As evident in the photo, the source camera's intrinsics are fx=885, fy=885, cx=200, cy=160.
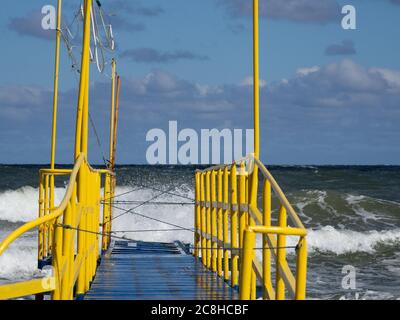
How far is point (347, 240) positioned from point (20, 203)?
70.7 feet

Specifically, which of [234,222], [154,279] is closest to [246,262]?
[234,222]

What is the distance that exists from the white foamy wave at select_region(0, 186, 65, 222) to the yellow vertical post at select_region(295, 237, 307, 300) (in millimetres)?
34560

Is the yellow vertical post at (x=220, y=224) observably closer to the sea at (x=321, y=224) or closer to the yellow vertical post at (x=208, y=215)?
the yellow vertical post at (x=208, y=215)

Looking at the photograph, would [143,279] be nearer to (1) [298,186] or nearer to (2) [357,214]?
(2) [357,214]

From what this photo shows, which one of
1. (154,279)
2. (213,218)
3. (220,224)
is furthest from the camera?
(213,218)

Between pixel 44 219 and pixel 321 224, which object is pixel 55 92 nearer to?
pixel 44 219

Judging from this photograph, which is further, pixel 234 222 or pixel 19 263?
pixel 19 263

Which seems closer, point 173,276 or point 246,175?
point 246,175

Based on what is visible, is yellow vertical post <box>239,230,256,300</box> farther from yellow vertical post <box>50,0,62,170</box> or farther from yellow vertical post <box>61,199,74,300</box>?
yellow vertical post <box>50,0,62,170</box>

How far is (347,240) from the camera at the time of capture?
2811 centimetres

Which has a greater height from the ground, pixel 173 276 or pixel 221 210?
pixel 221 210
